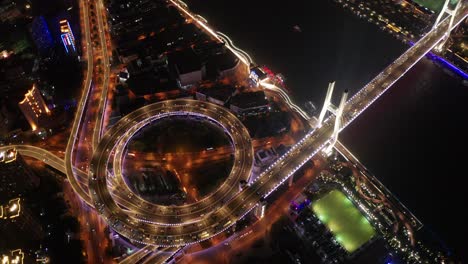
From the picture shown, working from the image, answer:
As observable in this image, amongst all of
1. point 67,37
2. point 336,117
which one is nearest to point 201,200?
point 336,117

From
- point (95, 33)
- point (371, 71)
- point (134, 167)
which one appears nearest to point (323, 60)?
point (371, 71)

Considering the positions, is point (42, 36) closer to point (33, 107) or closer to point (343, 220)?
point (33, 107)

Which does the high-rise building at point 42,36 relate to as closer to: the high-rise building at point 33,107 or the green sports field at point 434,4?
the high-rise building at point 33,107

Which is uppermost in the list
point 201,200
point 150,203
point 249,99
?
point 249,99

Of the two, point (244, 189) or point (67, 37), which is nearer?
point (244, 189)

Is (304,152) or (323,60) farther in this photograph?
(323,60)

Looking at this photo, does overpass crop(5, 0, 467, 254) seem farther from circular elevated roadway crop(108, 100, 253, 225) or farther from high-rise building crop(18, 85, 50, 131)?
high-rise building crop(18, 85, 50, 131)

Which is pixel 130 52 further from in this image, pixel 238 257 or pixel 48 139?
pixel 238 257
